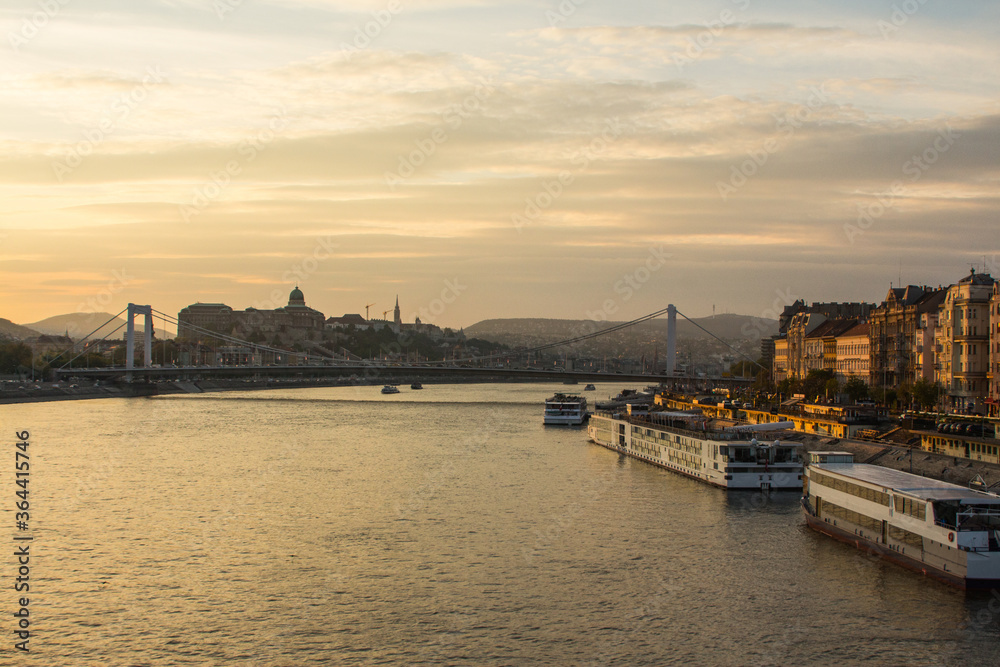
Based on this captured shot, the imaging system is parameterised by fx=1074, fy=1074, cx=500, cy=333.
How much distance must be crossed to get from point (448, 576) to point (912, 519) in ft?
27.0

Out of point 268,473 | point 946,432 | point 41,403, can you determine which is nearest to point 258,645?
point 268,473

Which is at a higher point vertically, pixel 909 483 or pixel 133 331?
pixel 133 331

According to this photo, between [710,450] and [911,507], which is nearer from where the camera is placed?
[911,507]

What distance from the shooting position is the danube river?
14.8m

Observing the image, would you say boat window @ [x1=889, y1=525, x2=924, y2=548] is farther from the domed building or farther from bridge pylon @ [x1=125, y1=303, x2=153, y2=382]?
the domed building

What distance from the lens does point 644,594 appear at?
17297mm

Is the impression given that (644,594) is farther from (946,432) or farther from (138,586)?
(946,432)

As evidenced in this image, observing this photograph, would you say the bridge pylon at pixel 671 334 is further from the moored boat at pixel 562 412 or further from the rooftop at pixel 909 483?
the rooftop at pixel 909 483

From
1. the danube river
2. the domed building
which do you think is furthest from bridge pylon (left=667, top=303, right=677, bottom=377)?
the domed building

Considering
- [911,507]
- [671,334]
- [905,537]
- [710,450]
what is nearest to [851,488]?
[905,537]

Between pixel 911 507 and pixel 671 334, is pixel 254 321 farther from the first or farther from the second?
pixel 911 507

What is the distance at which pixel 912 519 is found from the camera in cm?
1897

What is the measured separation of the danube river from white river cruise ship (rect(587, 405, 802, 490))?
71 cm

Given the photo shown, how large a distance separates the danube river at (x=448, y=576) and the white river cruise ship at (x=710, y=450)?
715mm
